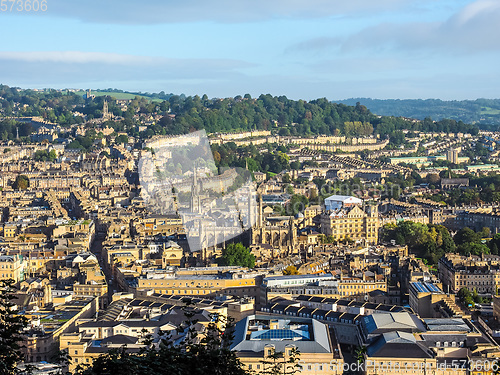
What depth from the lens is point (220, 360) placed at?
1316cm

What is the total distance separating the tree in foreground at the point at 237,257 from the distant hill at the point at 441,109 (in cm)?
11682

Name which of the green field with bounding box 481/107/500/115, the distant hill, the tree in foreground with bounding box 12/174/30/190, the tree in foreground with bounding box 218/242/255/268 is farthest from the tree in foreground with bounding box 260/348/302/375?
the green field with bounding box 481/107/500/115

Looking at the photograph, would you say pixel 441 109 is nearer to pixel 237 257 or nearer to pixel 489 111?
pixel 489 111

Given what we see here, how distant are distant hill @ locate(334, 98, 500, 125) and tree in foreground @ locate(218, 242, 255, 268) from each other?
117 m

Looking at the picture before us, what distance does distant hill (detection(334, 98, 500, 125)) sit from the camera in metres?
154

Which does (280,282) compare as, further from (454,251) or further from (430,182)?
(430,182)

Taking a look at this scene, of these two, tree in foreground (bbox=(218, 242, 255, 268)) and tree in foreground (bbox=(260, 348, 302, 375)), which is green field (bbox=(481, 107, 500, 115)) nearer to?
tree in foreground (bbox=(218, 242, 255, 268))

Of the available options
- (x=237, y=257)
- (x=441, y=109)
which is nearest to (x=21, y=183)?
(x=237, y=257)

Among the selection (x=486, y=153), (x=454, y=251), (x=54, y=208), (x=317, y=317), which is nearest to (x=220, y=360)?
(x=317, y=317)

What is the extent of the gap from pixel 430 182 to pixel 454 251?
2614 cm

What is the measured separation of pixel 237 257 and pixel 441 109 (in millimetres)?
142946

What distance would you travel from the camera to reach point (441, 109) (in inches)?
6678

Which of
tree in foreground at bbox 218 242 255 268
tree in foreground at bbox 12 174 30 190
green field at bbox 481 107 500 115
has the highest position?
green field at bbox 481 107 500 115

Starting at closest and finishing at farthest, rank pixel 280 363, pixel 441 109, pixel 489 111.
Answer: pixel 280 363, pixel 489 111, pixel 441 109
